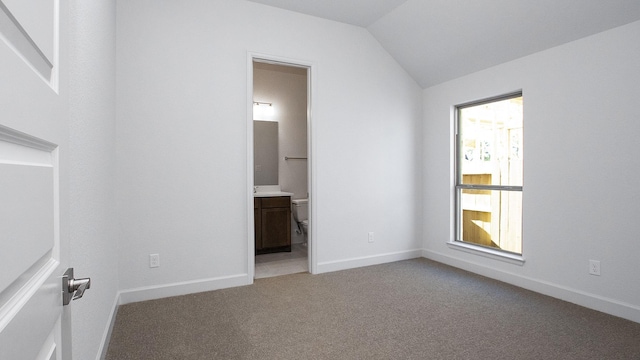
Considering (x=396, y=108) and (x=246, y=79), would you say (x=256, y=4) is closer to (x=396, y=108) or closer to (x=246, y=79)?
(x=246, y=79)

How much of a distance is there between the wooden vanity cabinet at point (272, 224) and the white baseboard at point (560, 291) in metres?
2.15

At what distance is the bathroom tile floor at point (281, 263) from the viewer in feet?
11.7

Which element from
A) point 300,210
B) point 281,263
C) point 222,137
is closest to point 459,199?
point 300,210

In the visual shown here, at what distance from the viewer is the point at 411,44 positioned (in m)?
3.67

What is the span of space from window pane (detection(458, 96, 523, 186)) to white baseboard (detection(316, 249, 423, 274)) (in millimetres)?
1132

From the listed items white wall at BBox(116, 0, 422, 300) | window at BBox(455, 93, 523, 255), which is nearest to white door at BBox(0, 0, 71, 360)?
white wall at BBox(116, 0, 422, 300)

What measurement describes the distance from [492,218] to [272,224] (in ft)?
8.86

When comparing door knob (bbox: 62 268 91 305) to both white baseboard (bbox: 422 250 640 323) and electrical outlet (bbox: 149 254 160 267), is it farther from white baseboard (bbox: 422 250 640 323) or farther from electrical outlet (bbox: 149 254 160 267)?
white baseboard (bbox: 422 250 640 323)

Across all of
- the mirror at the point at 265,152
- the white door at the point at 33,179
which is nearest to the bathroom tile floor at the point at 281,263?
the mirror at the point at 265,152

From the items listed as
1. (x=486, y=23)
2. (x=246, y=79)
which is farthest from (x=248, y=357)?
(x=486, y=23)

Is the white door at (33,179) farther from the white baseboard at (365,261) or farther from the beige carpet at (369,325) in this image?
the white baseboard at (365,261)

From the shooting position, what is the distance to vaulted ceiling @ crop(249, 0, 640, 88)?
2.50 meters

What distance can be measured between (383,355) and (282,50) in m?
2.91

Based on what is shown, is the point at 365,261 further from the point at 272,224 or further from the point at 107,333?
the point at 107,333
